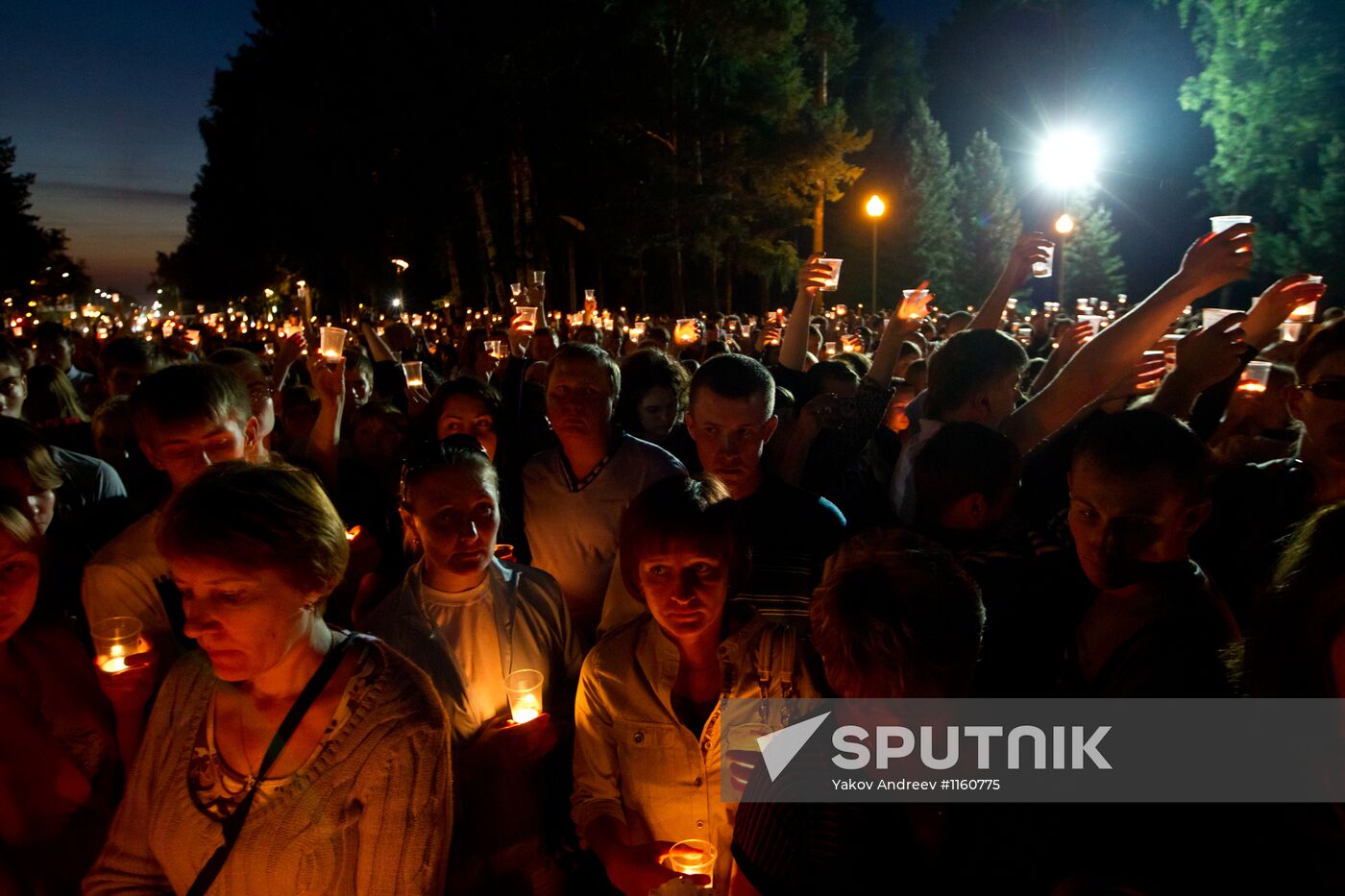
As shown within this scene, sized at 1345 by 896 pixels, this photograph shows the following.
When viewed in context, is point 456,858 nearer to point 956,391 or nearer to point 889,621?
point 889,621

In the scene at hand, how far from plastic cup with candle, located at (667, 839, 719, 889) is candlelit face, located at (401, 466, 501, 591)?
1285mm

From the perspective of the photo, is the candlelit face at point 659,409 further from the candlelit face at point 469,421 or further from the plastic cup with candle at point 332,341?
the plastic cup with candle at point 332,341

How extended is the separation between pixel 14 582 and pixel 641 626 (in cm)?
189

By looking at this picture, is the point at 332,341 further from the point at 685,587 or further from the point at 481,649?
the point at 685,587

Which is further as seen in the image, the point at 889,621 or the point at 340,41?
the point at 340,41

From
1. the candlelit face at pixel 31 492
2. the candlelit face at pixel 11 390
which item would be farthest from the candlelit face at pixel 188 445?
the candlelit face at pixel 11 390

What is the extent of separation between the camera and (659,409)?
5.18 meters

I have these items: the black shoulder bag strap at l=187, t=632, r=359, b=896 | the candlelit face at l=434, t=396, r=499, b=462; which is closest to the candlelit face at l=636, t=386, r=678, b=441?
the candlelit face at l=434, t=396, r=499, b=462

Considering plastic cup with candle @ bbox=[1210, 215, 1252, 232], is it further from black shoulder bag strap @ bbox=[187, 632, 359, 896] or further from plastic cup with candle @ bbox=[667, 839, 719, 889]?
black shoulder bag strap @ bbox=[187, 632, 359, 896]

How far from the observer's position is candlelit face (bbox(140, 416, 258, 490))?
3.15m

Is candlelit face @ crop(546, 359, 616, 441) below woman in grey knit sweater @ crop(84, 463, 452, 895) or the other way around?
the other way around

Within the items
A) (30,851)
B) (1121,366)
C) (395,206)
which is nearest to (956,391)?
(1121,366)

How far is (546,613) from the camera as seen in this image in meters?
3.15

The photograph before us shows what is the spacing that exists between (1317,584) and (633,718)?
178 cm
